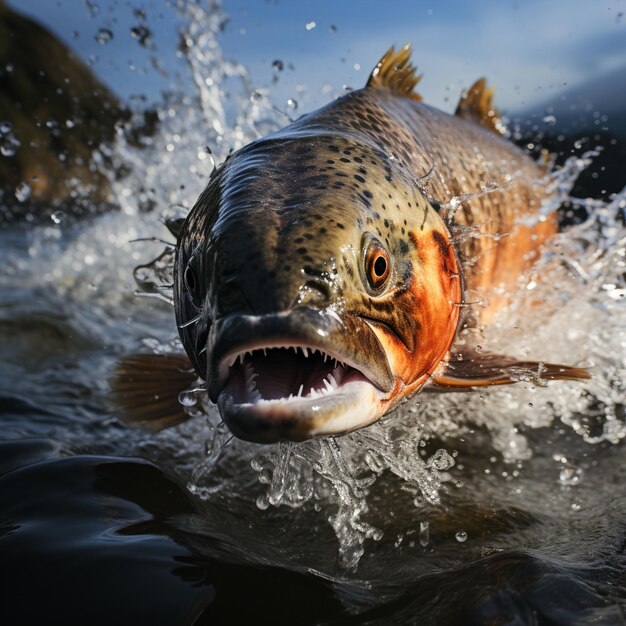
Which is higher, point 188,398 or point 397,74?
point 397,74

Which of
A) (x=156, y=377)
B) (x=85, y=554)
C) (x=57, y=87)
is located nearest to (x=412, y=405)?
(x=156, y=377)

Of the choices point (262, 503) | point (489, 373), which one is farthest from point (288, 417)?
point (262, 503)

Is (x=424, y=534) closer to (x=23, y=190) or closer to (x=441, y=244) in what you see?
(x=441, y=244)

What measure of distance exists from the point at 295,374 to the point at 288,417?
211 mm

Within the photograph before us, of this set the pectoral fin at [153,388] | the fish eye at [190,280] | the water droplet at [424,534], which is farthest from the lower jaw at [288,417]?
the pectoral fin at [153,388]

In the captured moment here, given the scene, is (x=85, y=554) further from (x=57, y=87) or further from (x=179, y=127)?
(x=57, y=87)

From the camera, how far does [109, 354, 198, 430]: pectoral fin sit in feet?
11.9

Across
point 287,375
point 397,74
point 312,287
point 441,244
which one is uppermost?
point 397,74

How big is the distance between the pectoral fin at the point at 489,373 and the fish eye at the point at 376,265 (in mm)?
626

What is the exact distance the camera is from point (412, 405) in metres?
3.30

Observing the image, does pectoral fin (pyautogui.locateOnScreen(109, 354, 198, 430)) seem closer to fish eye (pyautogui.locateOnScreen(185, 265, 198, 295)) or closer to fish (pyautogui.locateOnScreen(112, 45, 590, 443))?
fish (pyautogui.locateOnScreen(112, 45, 590, 443))

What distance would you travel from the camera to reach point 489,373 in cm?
290

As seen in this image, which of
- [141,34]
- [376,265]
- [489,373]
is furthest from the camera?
[141,34]

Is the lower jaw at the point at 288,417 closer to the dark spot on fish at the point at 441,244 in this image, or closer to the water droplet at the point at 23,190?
the dark spot on fish at the point at 441,244
